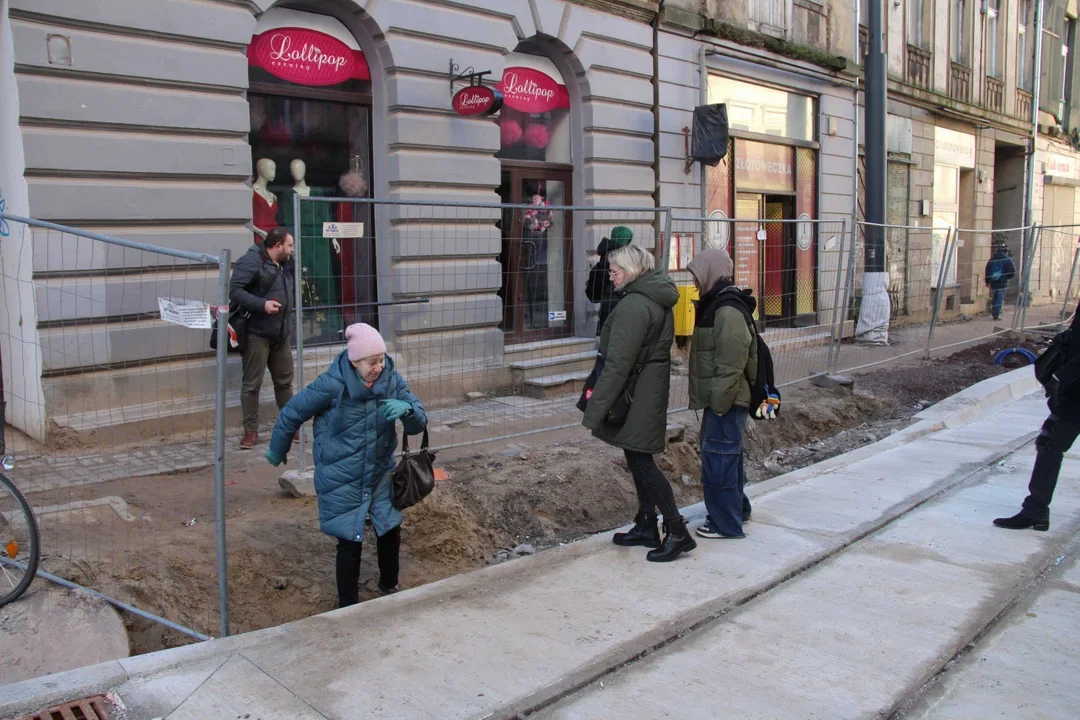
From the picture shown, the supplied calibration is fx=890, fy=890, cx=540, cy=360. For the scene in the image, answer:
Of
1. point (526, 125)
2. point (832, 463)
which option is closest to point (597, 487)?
point (832, 463)

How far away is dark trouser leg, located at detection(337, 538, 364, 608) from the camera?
437cm

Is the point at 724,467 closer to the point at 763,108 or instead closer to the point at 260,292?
the point at 260,292

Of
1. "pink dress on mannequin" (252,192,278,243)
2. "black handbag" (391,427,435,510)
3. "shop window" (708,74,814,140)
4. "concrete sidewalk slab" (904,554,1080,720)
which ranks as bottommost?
"concrete sidewalk slab" (904,554,1080,720)

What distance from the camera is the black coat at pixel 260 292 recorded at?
688 centimetres

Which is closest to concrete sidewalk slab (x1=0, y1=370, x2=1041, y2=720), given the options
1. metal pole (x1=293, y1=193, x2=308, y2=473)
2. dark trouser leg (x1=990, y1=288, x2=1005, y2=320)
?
metal pole (x1=293, y1=193, x2=308, y2=473)

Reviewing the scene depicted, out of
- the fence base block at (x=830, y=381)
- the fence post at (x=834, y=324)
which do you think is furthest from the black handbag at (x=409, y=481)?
the fence post at (x=834, y=324)

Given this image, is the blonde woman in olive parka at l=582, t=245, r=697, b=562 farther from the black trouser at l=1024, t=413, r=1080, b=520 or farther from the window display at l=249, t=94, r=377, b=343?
the window display at l=249, t=94, r=377, b=343

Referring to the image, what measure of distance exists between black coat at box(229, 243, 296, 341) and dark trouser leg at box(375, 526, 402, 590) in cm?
294

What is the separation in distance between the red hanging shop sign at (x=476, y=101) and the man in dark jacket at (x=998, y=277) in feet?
29.7

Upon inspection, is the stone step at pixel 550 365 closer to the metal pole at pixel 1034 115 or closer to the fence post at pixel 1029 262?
the fence post at pixel 1029 262

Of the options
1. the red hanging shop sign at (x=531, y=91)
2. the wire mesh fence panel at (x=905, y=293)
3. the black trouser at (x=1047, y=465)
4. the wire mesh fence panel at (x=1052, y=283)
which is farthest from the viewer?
the wire mesh fence panel at (x=1052, y=283)

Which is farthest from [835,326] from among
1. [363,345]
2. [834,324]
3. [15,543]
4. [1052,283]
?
[15,543]

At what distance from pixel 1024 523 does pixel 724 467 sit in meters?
1.95

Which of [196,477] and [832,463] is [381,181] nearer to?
[196,477]
